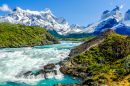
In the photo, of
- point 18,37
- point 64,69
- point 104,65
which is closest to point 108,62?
point 104,65

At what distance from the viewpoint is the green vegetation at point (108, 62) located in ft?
115

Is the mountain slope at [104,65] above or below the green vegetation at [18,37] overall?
below

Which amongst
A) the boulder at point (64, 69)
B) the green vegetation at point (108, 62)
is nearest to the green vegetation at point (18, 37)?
the boulder at point (64, 69)

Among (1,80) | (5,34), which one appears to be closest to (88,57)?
(1,80)

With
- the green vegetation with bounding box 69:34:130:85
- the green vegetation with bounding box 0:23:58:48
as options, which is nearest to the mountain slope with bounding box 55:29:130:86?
the green vegetation with bounding box 69:34:130:85

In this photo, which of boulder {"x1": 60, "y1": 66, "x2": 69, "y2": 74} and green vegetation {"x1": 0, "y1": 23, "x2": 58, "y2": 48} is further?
green vegetation {"x1": 0, "y1": 23, "x2": 58, "y2": 48}

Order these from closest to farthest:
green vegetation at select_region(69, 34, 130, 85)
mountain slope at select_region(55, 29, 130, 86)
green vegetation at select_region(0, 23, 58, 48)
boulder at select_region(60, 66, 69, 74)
→ 1. mountain slope at select_region(55, 29, 130, 86)
2. green vegetation at select_region(69, 34, 130, 85)
3. boulder at select_region(60, 66, 69, 74)
4. green vegetation at select_region(0, 23, 58, 48)

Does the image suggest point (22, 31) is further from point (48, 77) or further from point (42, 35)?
point (48, 77)

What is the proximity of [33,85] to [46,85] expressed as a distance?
14.1ft

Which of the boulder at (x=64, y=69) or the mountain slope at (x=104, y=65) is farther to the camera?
the boulder at (x=64, y=69)

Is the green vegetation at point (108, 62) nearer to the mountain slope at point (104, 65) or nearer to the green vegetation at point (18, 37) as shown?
the mountain slope at point (104, 65)

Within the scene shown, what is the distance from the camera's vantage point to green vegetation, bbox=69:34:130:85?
115 ft

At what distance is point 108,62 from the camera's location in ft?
160

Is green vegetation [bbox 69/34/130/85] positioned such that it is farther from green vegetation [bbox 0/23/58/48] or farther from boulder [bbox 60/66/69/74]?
green vegetation [bbox 0/23/58/48]
